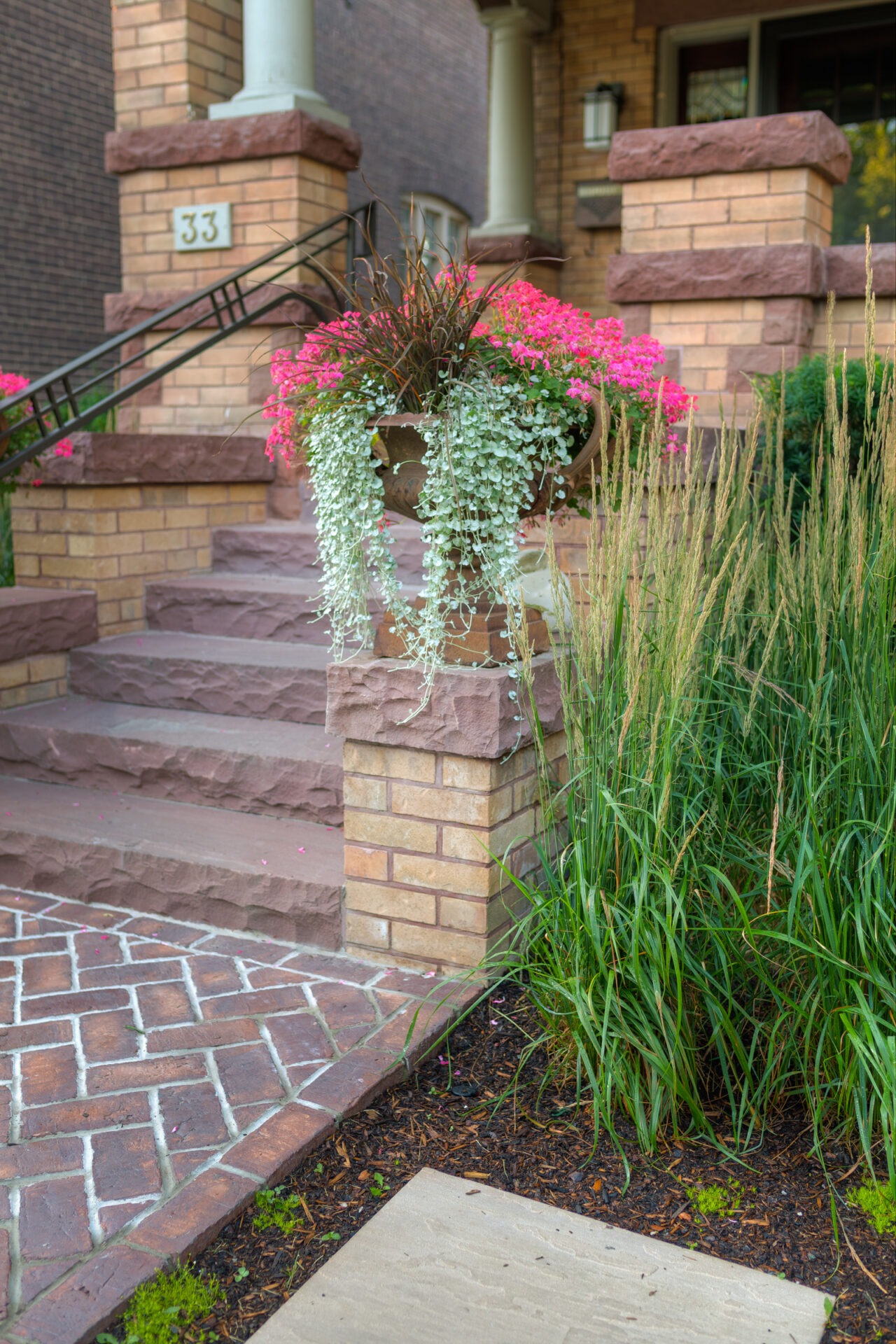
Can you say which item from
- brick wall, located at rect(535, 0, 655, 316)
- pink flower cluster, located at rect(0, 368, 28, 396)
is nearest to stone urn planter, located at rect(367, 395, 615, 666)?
pink flower cluster, located at rect(0, 368, 28, 396)

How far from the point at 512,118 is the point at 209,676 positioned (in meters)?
6.32

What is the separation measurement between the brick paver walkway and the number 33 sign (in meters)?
3.86

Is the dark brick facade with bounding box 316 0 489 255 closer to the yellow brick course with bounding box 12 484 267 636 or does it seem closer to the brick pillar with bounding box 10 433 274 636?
the brick pillar with bounding box 10 433 274 636

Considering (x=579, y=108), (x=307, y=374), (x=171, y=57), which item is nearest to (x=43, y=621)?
(x=307, y=374)

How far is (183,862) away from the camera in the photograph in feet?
10.4

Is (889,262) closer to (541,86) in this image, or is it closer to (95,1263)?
(95,1263)

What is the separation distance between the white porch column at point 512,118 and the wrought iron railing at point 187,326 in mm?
1888

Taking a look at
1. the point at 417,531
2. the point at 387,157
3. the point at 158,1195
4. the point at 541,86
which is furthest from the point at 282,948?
the point at 387,157

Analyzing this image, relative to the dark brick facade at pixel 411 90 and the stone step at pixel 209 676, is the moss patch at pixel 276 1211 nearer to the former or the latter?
the stone step at pixel 209 676

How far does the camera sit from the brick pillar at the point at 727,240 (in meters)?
4.75

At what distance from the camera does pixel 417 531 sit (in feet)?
15.9

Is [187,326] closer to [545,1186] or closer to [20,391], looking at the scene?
[20,391]

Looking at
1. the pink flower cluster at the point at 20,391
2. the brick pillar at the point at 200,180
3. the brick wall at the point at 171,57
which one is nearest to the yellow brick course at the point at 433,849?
the pink flower cluster at the point at 20,391

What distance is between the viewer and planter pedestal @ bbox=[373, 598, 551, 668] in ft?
9.03
